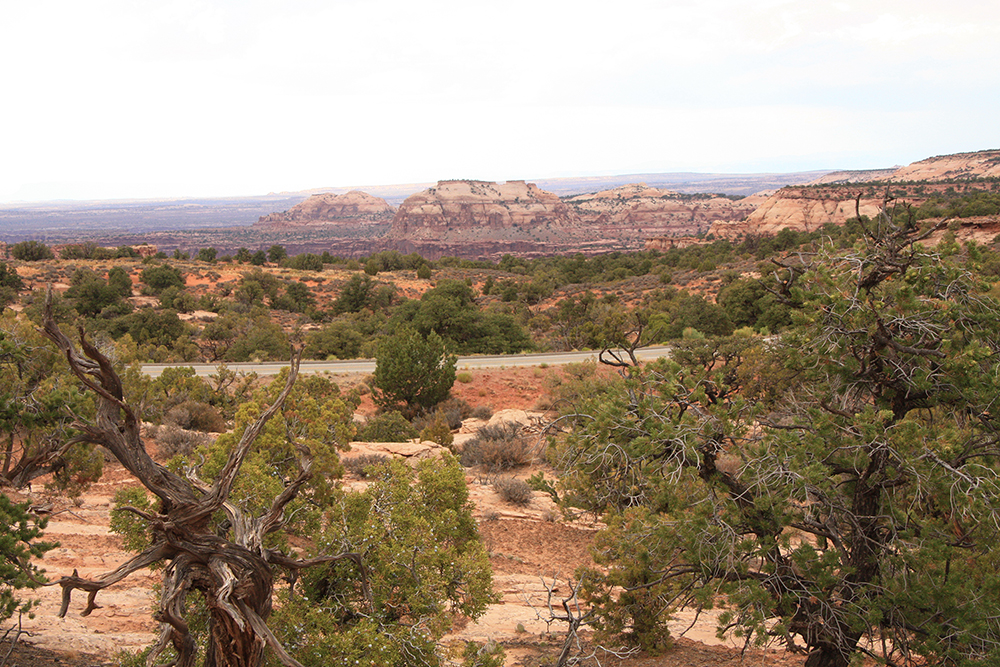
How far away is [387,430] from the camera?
1753 cm

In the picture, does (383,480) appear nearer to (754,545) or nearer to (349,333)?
(754,545)

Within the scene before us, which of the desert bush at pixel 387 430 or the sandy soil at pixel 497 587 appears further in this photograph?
the desert bush at pixel 387 430

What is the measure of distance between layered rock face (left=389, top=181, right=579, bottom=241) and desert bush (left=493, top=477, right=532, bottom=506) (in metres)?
157

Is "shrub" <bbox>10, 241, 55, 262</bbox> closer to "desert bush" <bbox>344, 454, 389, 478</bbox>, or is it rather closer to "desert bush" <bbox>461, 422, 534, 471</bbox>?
"desert bush" <bbox>344, 454, 389, 478</bbox>

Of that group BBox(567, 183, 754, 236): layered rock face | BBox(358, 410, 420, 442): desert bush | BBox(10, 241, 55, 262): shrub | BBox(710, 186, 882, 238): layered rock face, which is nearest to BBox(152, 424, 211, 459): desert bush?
BBox(358, 410, 420, 442): desert bush

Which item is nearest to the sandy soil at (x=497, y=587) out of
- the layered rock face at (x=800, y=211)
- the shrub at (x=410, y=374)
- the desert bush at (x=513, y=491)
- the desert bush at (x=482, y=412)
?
the desert bush at (x=513, y=491)

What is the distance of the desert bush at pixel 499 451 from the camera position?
15211 millimetres

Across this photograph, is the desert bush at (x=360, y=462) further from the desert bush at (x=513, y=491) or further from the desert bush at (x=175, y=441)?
the desert bush at (x=175, y=441)

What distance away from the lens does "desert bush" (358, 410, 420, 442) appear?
57.1ft

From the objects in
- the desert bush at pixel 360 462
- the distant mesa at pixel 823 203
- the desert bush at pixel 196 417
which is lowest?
the desert bush at pixel 360 462

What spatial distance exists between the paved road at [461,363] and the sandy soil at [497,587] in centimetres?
1133

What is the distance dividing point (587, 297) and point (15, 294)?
33678 millimetres

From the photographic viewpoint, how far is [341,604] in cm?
523

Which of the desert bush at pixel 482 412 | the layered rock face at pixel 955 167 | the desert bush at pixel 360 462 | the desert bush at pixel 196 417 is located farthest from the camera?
the layered rock face at pixel 955 167
